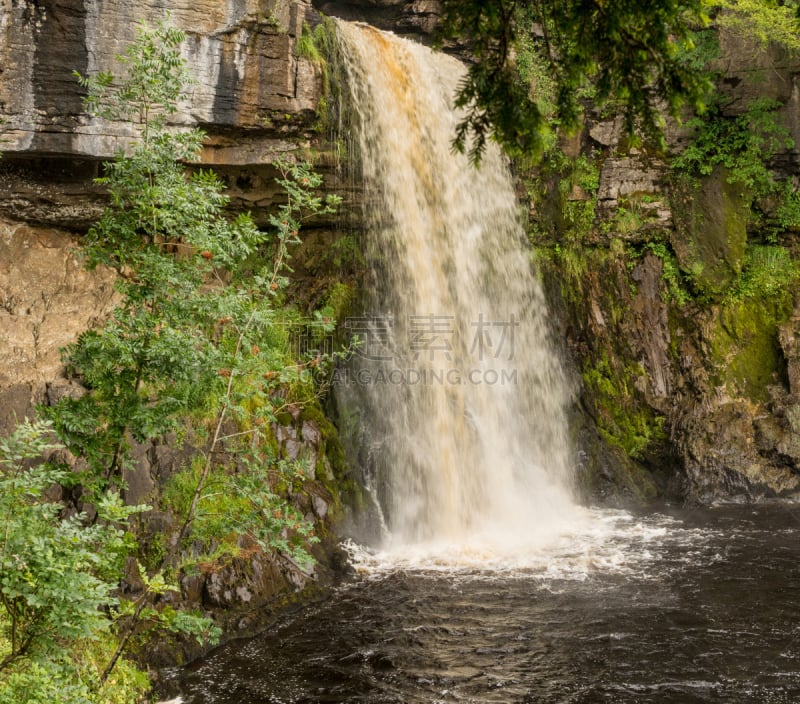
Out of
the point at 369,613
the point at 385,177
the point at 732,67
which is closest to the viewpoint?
the point at 369,613

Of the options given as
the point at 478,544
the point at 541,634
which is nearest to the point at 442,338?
the point at 478,544

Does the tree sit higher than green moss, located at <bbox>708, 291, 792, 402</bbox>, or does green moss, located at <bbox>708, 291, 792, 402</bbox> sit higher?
the tree

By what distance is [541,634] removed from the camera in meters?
6.73

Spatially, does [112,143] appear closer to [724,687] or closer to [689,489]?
[724,687]

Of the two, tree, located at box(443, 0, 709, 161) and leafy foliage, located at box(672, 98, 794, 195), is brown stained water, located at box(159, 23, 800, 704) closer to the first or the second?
leafy foliage, located at box(672, 98, 794, 195)

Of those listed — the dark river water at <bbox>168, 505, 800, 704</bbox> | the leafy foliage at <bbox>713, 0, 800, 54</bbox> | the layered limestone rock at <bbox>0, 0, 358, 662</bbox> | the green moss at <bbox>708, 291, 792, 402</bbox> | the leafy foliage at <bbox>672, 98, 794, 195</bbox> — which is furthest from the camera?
the leafy foliage at <bbox>672, 98, 794, 195</bbox>

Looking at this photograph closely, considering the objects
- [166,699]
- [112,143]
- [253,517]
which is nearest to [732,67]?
[112,143]

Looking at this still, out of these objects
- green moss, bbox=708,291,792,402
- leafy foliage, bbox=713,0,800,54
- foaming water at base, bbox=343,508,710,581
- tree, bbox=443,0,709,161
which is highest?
leafy foliage, bbox=713,0,800,54

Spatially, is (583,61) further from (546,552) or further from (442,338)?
(442,338)

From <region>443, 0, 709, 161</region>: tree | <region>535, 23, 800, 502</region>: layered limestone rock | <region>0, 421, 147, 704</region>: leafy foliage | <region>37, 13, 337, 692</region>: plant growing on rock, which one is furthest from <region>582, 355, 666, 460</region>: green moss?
<region>0, 421, 147, 704</region>: leafy foliage

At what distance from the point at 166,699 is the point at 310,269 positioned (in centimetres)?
695

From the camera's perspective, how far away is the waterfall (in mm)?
10562

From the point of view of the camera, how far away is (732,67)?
1298cm

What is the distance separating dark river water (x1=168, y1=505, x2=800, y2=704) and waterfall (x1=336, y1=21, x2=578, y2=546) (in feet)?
5.25
